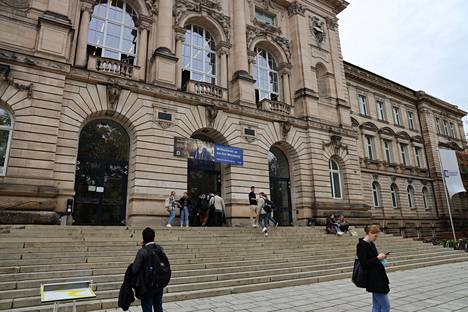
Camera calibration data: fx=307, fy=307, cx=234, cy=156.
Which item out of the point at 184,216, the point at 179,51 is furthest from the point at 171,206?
the point at 179,51

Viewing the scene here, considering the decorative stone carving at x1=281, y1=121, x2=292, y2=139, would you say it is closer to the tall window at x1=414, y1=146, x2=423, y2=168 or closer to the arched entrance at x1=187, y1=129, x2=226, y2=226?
the arched entrance at x1=187, y1=129, x2=226, y2=226

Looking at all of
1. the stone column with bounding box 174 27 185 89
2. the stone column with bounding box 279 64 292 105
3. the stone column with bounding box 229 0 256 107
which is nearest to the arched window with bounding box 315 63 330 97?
A: the stone column with bounding box 279 64 292 105

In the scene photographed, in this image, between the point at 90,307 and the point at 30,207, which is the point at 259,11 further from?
the point at 90,307

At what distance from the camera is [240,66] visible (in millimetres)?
19844

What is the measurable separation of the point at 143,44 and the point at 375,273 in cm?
1642

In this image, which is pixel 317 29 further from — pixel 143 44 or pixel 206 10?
pixel 143 44

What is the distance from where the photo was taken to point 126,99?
15.1m

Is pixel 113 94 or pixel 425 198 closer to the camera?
pixel 113 94

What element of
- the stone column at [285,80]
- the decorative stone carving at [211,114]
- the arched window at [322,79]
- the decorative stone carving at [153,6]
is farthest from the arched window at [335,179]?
the decorative stone carving at [153,6]

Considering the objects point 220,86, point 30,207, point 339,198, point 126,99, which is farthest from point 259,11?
point 30,207

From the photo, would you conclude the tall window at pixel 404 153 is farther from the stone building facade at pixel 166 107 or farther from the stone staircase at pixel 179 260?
the stone staircase at pixel 179 260

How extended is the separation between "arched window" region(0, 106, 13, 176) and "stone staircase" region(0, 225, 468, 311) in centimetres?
384

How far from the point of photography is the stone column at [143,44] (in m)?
16.6

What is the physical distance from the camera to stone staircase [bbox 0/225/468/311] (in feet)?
23.8
